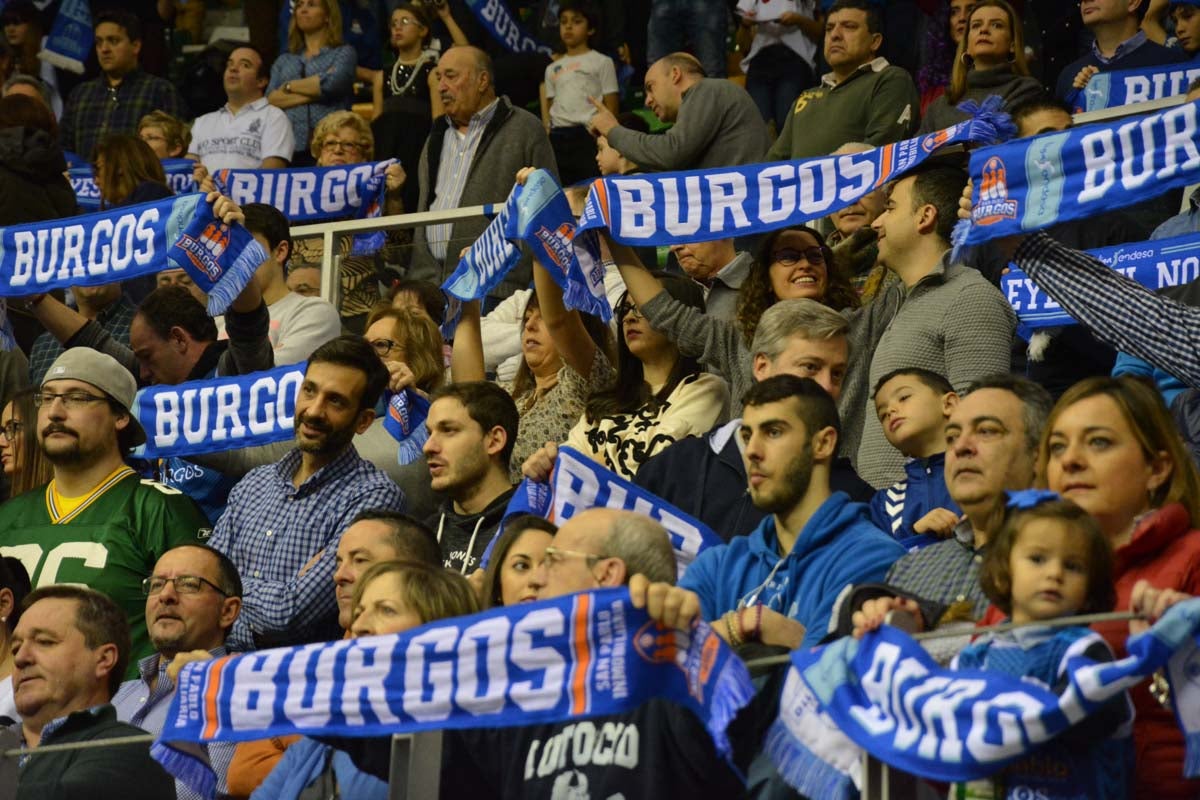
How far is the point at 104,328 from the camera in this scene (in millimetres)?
9539

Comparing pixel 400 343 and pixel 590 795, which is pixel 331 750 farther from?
pixel 400 343

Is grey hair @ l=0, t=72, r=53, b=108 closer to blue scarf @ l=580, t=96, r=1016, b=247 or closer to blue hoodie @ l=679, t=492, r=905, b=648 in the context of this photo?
blue scarf @ l=580, t=96, r=1016, b=247

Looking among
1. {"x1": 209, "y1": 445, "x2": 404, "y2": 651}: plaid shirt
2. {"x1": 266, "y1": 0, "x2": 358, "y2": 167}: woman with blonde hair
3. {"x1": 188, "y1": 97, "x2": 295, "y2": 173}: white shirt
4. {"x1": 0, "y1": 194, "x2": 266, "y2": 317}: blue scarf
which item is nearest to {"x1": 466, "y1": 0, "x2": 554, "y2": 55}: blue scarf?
{"x1": 266, "y1": 0, "x2": 358, "y2": 167}: woman with blonde hair

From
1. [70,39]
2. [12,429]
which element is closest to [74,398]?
[12,429]

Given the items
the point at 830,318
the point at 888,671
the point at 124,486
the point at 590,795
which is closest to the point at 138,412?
the point at 124,486

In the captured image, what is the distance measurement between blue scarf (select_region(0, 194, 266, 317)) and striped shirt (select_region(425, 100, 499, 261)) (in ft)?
7.85

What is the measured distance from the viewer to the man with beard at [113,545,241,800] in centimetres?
679

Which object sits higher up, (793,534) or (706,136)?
(706,136)

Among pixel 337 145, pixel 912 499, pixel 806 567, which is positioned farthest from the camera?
pixel 337 145

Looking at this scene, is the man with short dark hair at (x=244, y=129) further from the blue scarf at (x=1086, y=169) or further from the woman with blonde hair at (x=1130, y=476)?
the woman with blonde hair at (x=1130, y=476)

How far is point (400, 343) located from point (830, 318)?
7.46 feet

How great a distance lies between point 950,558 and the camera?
5441mm

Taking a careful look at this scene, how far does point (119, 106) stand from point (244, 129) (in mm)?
1345

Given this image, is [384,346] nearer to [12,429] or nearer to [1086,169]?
[12,429]
